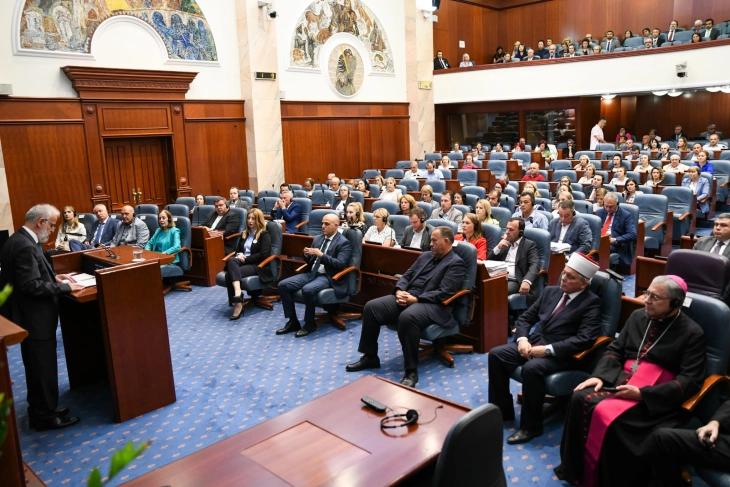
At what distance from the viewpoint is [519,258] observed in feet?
17.0

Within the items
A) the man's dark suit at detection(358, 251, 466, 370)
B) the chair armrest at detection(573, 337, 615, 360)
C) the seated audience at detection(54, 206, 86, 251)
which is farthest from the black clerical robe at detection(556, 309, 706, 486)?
the seated audience at detection(54, 206, 86, 251)

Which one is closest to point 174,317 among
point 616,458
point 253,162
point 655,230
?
point 616,458

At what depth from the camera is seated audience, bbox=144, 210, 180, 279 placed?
23.7 feet

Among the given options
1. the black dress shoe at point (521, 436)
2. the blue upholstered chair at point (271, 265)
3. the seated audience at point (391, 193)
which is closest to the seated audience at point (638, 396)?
the black dress shoe at point (521, 436)

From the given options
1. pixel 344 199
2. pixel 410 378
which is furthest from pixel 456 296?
pixel 344 199

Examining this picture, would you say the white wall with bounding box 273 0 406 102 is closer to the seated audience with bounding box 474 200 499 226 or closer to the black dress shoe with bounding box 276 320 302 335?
the seated audience with bounding box 474 200 499 226

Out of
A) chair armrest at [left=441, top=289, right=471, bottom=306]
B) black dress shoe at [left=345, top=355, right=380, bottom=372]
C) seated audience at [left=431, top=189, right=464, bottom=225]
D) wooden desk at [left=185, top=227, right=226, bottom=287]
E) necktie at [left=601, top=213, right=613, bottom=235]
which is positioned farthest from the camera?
wooden desk at [left=185, top=227, right=226, bottom=287]

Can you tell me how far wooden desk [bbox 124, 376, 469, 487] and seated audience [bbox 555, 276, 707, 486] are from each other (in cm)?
86

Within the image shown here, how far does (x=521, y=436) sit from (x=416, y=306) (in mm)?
1314

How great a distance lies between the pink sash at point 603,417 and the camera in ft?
9.76

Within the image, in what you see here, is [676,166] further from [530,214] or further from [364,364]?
[364,364]

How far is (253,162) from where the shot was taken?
1256 cm

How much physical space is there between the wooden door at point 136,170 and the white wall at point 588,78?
27.0 feet

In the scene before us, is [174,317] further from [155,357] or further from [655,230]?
[655,230]
